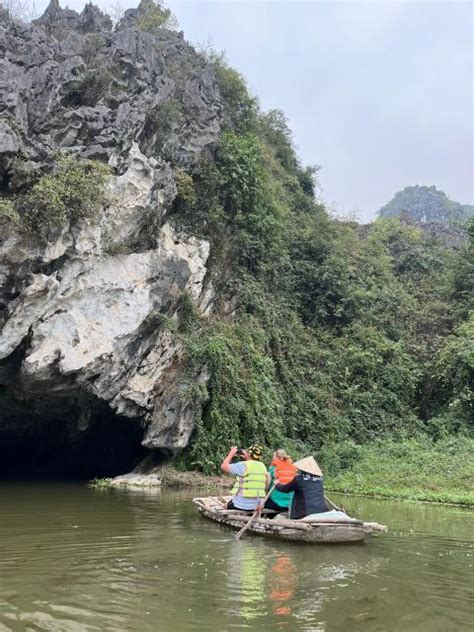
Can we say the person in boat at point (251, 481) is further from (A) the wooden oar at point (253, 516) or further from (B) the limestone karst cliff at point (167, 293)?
(B) the limestone karst cliff at point (167, 293)

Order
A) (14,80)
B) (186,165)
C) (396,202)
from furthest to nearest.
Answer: (396,202) → (186,165) → (14,80)

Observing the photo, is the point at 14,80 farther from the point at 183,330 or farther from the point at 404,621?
the point at 404,621

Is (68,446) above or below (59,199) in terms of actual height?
below

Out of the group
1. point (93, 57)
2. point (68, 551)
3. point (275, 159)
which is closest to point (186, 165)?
point (93, 57)

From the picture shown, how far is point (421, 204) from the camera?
224ft

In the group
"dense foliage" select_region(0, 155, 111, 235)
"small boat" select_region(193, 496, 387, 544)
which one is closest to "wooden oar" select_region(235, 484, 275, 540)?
"small boat" select_region(193, 496, 387, 544)

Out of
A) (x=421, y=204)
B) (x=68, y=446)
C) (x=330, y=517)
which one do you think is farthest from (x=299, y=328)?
(x=421, y=204)

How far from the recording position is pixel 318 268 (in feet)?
77.0

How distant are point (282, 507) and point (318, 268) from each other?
48.9ft

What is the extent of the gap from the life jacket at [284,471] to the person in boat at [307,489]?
38cm

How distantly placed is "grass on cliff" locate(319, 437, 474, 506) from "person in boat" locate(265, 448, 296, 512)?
5870 millimetres

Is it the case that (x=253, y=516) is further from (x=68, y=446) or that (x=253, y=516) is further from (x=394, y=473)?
(x=68, y=446)

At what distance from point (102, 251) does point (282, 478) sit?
8.15 metres

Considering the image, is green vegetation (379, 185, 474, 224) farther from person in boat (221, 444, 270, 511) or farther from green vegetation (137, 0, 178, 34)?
person in boat (221, 444, 270, 511)
